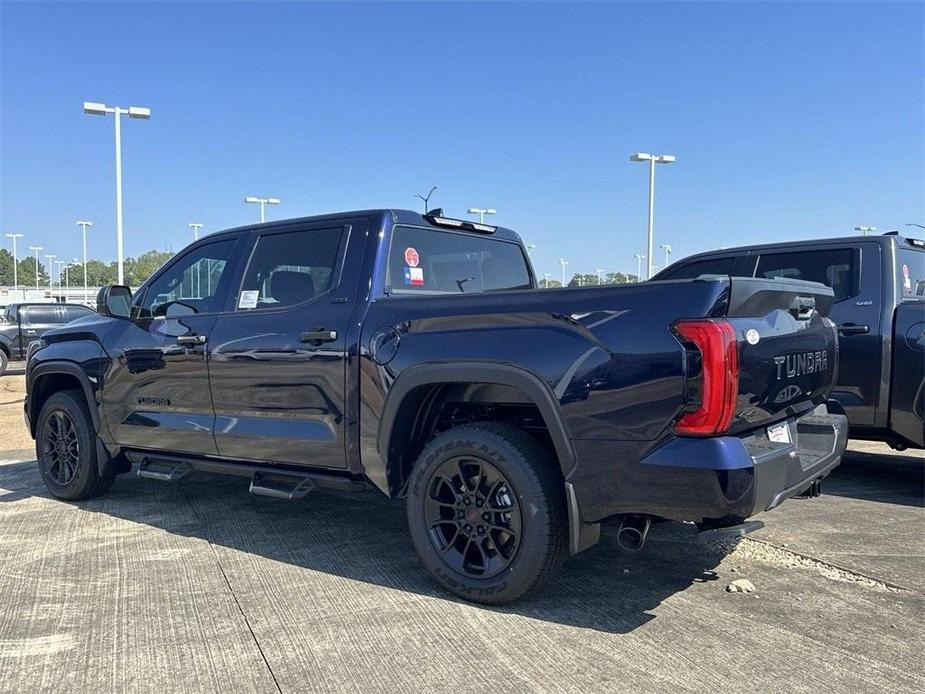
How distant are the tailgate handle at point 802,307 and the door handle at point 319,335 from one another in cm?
225

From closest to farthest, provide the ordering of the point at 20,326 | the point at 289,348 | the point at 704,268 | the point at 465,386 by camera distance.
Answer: the point at 465,386 → the point at 289,348 → the point at 704,268 → the point at 20,326

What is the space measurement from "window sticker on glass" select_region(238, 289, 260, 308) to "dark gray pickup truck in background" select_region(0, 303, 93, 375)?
605 inches

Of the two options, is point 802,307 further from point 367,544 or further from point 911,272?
point 911,272

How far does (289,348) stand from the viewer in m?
4.16

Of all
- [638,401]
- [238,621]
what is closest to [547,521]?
[638,401]

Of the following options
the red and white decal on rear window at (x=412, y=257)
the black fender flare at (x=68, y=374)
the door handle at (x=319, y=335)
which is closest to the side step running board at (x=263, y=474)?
the black fender flare at (x=68, y=374)

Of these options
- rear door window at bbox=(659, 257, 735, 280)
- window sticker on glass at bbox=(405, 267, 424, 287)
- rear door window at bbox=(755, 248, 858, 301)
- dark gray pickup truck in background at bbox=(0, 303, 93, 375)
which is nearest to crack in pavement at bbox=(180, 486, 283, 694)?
window sticker on glass at bbox=(405, 267, 424, 287)

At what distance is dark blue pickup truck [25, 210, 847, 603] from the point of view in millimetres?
2951

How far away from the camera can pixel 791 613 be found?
3434mm

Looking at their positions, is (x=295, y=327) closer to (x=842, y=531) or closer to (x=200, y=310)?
(x=200, y=310)

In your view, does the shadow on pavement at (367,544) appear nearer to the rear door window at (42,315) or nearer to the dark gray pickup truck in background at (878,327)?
the dark gray pickup truck in background at (878,327)

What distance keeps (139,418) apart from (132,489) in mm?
1381

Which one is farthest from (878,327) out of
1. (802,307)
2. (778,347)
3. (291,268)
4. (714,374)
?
(291,268)

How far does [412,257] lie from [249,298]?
1.06 m
